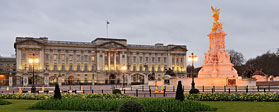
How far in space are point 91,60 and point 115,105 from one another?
3474 inches

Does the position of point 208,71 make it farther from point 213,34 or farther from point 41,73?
point 41,73

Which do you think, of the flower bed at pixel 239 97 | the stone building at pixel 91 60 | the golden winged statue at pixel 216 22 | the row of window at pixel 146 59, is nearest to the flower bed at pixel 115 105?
the flower bed at pixel 239 97

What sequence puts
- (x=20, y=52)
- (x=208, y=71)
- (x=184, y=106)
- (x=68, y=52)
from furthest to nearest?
(x=68, y=52), (x=20, y=52), (x=208, y=71), (x=184, y=106)

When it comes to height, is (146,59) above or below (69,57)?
below

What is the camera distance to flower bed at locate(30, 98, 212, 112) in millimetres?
16344

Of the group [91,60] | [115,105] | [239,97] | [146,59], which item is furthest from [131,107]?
[146,59]

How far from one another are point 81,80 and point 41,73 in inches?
495

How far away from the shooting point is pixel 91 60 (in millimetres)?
104375

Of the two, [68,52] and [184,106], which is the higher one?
[68,52]

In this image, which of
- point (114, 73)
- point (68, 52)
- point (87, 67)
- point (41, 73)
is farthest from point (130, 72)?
point (41, 73)

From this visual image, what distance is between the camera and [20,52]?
9406 centimetres

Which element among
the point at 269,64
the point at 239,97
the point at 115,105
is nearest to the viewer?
the point at 115,105

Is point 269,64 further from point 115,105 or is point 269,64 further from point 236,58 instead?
point 115,105

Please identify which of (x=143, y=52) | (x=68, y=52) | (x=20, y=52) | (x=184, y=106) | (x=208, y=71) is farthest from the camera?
(x=143, y=52)
